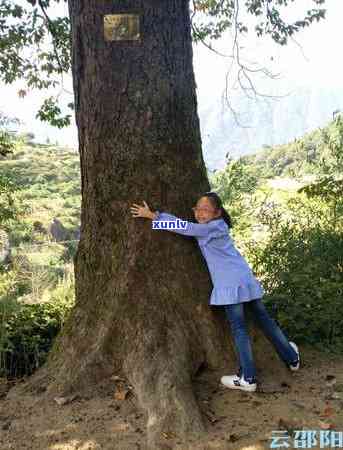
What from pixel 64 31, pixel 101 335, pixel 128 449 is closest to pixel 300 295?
pixel 101 335

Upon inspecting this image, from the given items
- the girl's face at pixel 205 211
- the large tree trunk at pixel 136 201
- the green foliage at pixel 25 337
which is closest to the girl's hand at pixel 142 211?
the large tree trunk at pixel 136 201

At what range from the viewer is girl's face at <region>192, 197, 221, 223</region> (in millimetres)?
3818

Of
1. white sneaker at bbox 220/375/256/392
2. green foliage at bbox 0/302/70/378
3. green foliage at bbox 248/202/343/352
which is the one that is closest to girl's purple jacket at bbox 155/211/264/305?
white sneaker at bbox 220/375/256/392

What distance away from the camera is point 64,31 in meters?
7.11

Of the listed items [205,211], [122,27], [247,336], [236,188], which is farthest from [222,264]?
[236,188]

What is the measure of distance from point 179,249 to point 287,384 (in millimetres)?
1313

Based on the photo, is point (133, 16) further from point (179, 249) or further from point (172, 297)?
point (172, 297)

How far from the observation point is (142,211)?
12.2ft

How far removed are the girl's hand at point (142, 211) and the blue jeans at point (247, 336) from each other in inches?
36.0

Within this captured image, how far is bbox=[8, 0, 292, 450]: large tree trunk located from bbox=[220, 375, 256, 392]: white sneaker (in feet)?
0.49

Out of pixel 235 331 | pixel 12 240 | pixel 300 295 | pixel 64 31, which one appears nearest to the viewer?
pixel 235 331

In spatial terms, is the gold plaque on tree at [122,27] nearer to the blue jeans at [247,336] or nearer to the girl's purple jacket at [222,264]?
the girl's purple jacket at [222,264]

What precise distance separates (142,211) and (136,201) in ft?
0.38

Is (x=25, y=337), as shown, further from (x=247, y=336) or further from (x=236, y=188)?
(x=236, y=188)
